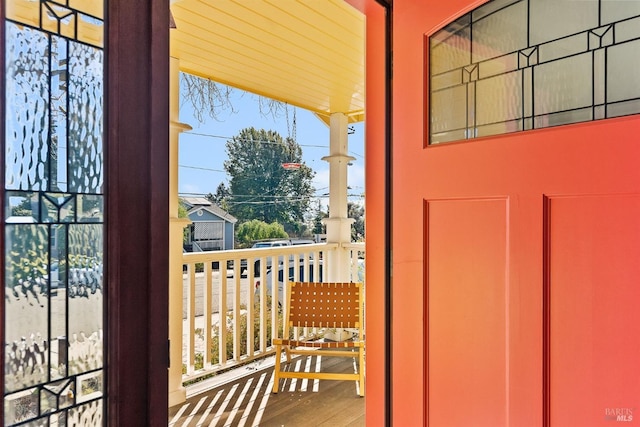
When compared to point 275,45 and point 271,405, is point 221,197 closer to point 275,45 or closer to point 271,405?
point 275,45

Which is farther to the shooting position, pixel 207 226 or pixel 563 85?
pixel 207 226

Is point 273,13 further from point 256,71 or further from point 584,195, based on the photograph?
point 584,195

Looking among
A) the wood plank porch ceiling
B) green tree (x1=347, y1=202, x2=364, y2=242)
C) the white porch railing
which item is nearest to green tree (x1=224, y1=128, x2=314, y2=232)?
green tree (x1=347, y1=202, x2=364, y2=242)

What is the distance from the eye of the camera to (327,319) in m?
3.13

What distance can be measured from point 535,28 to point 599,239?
1.96 ft

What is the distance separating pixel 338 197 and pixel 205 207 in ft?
4.37

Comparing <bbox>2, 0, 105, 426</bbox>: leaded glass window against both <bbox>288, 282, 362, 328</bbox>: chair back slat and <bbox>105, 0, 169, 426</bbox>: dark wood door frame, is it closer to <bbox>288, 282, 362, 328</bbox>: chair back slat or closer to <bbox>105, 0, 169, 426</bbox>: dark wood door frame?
<bbox>105, 0, 169, 426</bbox>: dark wood door frame

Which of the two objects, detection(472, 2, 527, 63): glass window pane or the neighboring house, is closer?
detection(472, 2, 527, 63): glass window pane

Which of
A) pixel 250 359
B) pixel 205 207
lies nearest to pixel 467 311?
pixel 250 359

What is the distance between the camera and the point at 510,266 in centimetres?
107

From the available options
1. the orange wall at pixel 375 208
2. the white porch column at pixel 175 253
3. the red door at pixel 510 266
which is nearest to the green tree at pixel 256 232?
the white porch column at pixel 175 253

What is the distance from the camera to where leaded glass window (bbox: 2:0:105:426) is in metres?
0.70

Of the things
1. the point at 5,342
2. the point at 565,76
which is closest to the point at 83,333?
the point at 5,342

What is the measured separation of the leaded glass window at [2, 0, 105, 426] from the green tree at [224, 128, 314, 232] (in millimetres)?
3370
